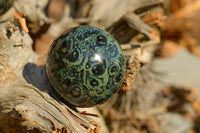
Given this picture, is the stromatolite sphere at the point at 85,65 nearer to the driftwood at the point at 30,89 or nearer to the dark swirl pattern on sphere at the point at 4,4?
the driftwood at the point at 30,89

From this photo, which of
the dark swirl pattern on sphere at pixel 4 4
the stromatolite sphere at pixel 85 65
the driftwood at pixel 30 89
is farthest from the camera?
the dark swirl pattern on sphere at pixel 4 4

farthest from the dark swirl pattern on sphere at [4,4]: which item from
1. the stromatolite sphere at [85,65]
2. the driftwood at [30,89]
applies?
the stromatolite sphere at [85,65]

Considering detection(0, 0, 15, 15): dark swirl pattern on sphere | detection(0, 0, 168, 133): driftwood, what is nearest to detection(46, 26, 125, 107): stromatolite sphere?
detection(0, 0, 168, 133): driftwood

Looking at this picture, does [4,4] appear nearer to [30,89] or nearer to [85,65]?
[30,89]

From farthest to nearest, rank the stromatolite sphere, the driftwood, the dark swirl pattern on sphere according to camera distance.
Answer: the dark swirl pattern on sphere < the driftwood < the stromatolite sphere

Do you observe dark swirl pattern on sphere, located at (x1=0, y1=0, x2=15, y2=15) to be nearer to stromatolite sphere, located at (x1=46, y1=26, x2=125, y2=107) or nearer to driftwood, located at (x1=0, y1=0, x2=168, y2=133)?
driftwood, located at (x1=0, y1=0, x2=168, y2=133)

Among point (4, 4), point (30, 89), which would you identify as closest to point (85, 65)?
point (30, 89)

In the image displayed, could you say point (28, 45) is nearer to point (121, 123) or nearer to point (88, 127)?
point (88, 127)

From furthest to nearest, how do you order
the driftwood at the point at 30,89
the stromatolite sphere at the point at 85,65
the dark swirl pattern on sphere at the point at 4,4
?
the dark swirl pattern on sphere at the point at 4,4 → the driftwood at the point at 30,89 → the stromatolite sphere at the point at 85,65
